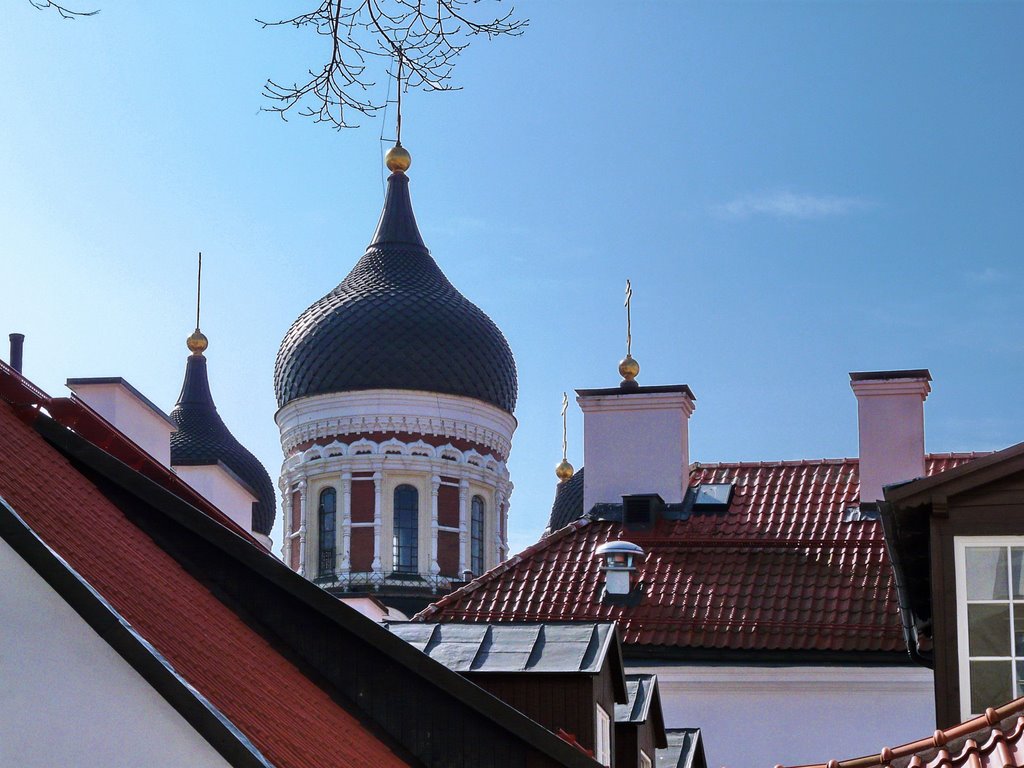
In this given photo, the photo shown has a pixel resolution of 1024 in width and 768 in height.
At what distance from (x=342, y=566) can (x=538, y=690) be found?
1228 inches

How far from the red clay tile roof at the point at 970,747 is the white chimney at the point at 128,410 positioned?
297 inches

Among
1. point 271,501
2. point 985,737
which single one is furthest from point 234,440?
point 985,737

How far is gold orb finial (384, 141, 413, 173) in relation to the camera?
47500mm

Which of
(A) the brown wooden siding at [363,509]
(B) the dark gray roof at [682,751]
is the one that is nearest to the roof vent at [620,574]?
(B) the dark gray roof at [682,751]

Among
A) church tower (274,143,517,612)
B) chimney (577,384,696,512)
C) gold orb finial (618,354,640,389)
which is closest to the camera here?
chimney (577,384,696,512)

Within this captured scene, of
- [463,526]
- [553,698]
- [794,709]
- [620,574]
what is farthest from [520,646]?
[463,526]

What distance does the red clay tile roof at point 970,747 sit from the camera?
942 cm

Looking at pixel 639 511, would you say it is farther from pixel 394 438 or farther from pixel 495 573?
pixel 394 438

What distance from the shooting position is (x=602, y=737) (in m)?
13.2

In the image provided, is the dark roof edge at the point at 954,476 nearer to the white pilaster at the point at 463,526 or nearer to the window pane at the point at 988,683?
the window pane at the point at 988,683

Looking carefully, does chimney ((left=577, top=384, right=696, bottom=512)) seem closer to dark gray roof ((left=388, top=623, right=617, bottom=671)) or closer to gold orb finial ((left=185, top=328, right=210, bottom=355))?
dark gray roof ((left=388, top=623, right=617, bottom=671))

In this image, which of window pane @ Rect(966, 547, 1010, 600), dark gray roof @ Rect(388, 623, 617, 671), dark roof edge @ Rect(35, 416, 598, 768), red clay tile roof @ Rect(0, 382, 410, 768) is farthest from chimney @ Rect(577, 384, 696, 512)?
red clay tile roof @ Rect(0, 382, 410, 768)

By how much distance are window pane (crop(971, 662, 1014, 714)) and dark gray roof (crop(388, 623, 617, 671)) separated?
8.33 feet

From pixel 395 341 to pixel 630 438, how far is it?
20.9 meters
